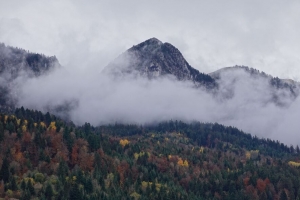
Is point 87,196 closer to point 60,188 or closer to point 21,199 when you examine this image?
point 60,188

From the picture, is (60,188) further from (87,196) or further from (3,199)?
(3,199)

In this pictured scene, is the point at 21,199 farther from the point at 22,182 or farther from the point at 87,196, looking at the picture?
the point at 87,196

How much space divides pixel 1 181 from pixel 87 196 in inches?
1438

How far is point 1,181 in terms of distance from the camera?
196 metres

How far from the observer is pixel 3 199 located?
181m

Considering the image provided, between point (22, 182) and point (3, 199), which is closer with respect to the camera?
point (3, 199)

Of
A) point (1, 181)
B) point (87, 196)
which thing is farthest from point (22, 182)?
point (87, 196)

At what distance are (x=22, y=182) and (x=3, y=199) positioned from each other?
616 inches

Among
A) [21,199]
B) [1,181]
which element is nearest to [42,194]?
[21,199]

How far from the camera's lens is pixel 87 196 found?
200m

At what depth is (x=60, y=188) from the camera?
200 meters

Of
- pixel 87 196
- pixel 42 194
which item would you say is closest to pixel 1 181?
pixel 42 194

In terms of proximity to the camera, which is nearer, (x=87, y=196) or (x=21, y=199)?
(x=21, y=199)

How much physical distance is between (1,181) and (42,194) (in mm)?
20705
